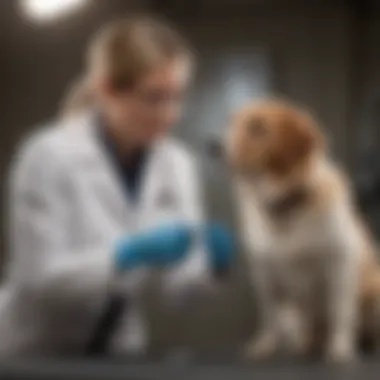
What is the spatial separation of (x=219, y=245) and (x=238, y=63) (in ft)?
0.52

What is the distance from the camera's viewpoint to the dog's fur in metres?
0.88

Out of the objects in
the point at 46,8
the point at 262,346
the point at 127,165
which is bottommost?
the point at 262,346

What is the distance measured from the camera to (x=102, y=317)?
86cm

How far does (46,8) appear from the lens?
890 millimetres

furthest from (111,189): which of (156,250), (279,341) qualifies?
(279,341)

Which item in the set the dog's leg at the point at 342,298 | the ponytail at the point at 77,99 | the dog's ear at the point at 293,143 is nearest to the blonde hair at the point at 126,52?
the ponytail at the point at 77,99

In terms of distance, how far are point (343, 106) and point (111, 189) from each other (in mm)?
210

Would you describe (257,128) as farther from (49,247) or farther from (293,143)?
(49,247)

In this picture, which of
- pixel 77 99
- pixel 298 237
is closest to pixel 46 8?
pixel 77 99

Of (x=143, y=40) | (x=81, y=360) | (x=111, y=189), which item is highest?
(x=143, y=40)

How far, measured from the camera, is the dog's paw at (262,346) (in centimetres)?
87

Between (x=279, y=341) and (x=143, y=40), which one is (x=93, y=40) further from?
(x=279, y=341)

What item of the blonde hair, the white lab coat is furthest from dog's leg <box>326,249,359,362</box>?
the blonde hair

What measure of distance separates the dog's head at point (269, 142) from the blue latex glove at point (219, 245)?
53mm
